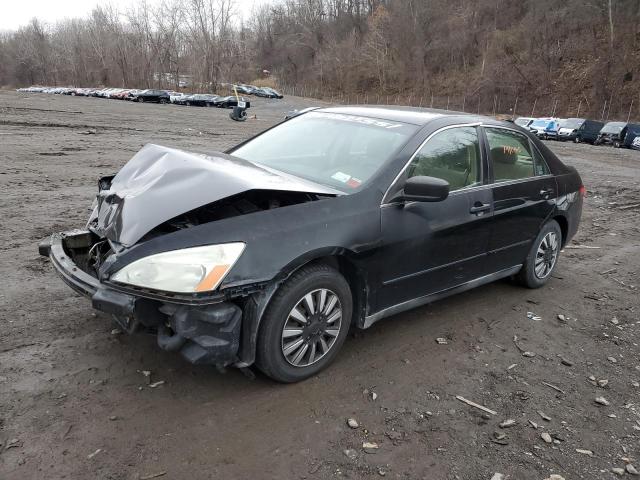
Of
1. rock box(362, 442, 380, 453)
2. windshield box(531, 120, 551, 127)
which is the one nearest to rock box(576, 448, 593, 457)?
rock box(362, 442, 380, 453)

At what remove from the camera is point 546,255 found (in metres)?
5.16

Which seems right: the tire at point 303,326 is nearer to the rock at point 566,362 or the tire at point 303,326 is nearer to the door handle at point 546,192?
the rock at point 566,362

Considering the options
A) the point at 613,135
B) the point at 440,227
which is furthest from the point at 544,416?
the point at 613,135

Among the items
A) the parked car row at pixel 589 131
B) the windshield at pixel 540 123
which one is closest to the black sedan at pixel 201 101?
the parked car row at pixel 589 131

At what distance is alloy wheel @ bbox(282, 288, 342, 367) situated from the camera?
313cm

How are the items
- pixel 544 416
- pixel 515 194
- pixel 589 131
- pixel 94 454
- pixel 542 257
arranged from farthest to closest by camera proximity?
pixel 589 131, pixel 542 257, pixel 515 194, pixel 544 416, pixel 94 454

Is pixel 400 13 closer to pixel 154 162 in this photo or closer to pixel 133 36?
pixel 133 36

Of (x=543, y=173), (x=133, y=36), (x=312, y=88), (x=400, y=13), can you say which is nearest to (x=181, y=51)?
(x=133, y=36)

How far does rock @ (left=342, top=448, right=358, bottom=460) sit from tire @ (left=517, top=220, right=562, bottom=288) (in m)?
2.97

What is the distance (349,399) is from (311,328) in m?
0.49

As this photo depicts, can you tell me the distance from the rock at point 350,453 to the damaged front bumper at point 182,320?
793mm

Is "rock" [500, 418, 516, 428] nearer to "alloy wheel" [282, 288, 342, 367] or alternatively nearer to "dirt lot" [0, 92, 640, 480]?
"dirt lot" [0, 92, 640, 480]

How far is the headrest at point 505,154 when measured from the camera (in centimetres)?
438

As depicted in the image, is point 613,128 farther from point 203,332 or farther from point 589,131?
point 203,332
